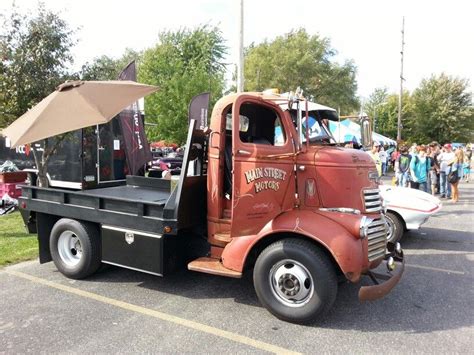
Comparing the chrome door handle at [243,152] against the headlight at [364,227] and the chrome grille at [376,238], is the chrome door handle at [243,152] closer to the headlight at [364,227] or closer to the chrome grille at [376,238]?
the headlight at [364,227]

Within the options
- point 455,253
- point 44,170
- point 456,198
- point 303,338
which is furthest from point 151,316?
point 456,198

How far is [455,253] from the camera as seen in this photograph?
7.00m

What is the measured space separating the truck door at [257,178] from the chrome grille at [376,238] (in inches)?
35.3

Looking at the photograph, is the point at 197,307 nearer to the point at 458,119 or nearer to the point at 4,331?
the point at 4,331

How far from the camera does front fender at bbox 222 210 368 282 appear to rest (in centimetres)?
400

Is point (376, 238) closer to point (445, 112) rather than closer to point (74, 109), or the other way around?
point (74, 109)

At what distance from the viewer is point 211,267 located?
4.62 metres

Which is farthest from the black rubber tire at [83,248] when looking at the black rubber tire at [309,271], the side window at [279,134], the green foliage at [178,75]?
the green foliage at [178,75]

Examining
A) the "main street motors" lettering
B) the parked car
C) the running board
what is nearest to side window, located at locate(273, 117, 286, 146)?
the "main street motors" lettering

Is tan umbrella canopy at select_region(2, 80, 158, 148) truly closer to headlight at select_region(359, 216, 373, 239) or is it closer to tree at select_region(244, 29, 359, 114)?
headlight at select_region(359, 216, 373, 239)

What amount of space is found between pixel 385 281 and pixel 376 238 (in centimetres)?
53

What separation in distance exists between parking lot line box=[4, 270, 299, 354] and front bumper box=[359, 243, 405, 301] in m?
0.95

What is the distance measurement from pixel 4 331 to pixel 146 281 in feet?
5.88

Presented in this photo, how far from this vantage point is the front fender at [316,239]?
13.1 ft
